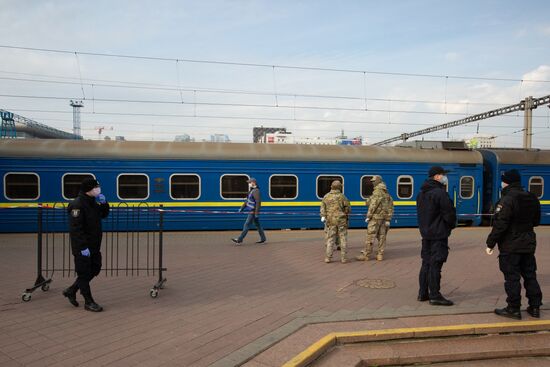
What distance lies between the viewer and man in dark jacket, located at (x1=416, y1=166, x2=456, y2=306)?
580 cm

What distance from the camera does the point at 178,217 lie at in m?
13.3

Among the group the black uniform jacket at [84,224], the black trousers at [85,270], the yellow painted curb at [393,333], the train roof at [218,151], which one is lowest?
the yellow painted curb at [393,333]

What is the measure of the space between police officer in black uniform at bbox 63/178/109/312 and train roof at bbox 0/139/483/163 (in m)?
7.56

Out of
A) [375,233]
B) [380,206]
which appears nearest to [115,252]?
[375,233]

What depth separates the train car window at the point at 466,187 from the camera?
15156mm

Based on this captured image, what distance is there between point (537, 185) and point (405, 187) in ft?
17.2

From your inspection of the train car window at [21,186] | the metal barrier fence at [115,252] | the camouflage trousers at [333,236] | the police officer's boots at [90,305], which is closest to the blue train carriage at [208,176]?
the train car window at [21,186]

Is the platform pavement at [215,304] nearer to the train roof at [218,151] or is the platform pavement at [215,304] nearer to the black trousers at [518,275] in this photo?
the black trousers at [518,275]

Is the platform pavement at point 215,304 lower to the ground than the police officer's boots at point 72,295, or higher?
lower

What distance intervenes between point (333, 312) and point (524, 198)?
2769mm

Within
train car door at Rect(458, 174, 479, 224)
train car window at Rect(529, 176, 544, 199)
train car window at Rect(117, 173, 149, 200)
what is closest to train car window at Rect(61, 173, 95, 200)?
train car window at Rect(117, 173, 149, 200)

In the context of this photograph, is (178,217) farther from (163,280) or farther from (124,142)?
(163,280)

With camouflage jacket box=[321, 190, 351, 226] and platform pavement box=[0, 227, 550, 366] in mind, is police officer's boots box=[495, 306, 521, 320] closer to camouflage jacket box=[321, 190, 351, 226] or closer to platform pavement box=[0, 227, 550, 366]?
A: platform pavement box=[0, 227, 550, 366]

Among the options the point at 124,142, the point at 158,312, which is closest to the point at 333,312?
the point at 158,312
